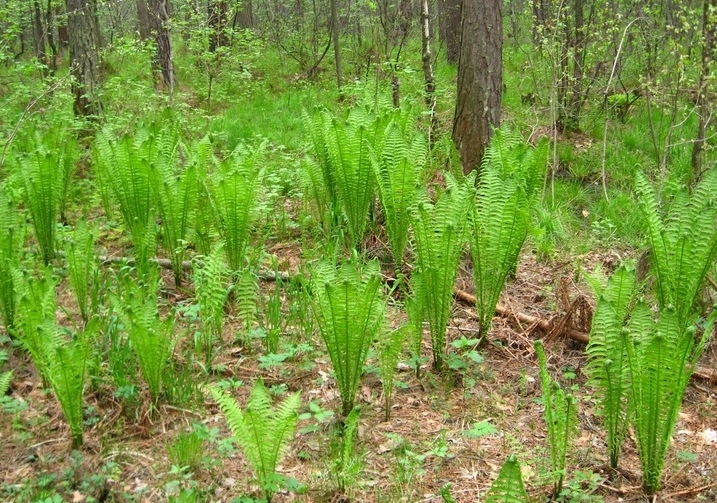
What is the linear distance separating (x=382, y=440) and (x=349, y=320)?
0.56m

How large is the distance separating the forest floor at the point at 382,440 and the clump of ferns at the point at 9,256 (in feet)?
0.87

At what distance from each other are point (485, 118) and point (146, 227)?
271 centimetres

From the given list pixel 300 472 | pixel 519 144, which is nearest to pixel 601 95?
pixel 519 144

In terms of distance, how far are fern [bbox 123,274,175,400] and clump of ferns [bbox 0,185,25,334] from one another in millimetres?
696

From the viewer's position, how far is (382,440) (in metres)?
2.84

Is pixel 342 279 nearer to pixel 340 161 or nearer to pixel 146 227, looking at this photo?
pixel 340 161

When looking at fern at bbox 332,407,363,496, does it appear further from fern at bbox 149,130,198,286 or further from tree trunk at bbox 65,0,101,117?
tree trunk at bbox 65,0,101,117

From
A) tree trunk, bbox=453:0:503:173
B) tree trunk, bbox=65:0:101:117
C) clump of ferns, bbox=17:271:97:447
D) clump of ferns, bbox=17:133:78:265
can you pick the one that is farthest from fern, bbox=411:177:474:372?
tree trunk, bbox=65:0:101:117

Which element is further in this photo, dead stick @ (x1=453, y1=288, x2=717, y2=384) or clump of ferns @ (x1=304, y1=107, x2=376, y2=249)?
clump of ferns @ (x1=304, y1=107, x2=376, y2=249)

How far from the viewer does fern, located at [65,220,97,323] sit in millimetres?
3359

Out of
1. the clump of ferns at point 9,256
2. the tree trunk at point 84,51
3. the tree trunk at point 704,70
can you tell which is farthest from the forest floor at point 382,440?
the tree trunk at point 84,51

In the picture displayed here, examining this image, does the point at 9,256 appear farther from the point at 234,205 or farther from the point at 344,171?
the point at 344,171

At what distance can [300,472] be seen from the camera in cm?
266

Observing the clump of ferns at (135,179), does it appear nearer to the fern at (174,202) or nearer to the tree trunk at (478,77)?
the fern at (174,202)
